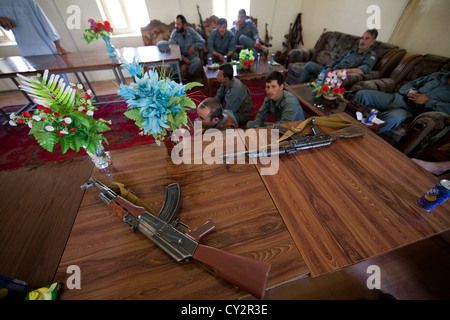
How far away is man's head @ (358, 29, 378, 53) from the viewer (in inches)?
118

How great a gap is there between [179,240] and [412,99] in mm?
3427

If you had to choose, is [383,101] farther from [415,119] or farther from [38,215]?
[38,215]

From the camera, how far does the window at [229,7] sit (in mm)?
4949

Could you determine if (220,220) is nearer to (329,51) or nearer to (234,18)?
(329,51)

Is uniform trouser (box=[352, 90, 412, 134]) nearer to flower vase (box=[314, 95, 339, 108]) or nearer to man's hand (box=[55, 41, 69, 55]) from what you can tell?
flower vase (box=[314, 95, 339, 108])

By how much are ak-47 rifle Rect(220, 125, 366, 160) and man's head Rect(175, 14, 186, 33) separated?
4.17 m

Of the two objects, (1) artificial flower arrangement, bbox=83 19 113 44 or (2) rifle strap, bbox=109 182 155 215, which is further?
(1) artificial flower arrangement, bbox=83 19 113 44

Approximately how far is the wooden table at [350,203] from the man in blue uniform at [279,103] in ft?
2.60

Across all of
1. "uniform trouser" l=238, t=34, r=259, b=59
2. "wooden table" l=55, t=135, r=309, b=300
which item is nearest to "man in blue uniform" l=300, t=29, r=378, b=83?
"uniform trouser" l=238, t=34, r=259, b=59

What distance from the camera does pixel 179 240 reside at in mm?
753

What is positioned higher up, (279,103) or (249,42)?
(249,42)

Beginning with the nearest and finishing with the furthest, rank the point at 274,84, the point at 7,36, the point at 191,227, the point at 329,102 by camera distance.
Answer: the point at 191,227
the point at 274,84
the point at 329,102
the point at 7,36

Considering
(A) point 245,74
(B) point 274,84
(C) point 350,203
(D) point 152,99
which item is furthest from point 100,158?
(A) point 245,74

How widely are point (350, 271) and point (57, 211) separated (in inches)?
86.3
